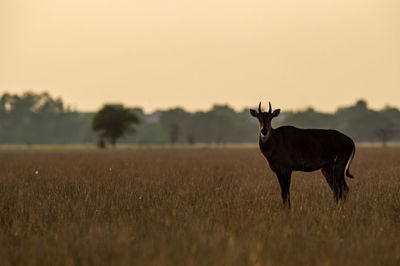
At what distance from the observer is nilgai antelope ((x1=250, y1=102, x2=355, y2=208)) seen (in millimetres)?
10320

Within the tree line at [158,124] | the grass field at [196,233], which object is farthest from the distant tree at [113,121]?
the grass field at [196,233]

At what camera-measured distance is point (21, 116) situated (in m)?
170

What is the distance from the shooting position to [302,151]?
10.8 metres

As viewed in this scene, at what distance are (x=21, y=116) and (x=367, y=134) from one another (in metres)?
121

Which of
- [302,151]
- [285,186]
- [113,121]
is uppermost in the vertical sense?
[113,121]

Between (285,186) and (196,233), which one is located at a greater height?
(285,186)

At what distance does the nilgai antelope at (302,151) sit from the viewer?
1032 cm

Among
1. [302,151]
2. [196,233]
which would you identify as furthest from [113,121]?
[196,233]

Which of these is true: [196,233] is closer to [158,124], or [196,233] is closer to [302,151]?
[302,151]

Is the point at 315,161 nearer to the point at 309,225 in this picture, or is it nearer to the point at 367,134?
the point at 309,225

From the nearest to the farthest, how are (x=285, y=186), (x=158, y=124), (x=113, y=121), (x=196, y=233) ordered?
(x=196, y=233)
(x=285, y=186)
(x=113, y=121)
(x=158, y=124)

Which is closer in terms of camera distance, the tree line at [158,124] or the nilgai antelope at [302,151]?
the nilgai antelope at [302,151]

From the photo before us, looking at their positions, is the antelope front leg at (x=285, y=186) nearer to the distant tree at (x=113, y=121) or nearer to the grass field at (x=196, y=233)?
the grass field at (x=196, y=233)

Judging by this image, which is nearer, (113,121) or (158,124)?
(113,121)
